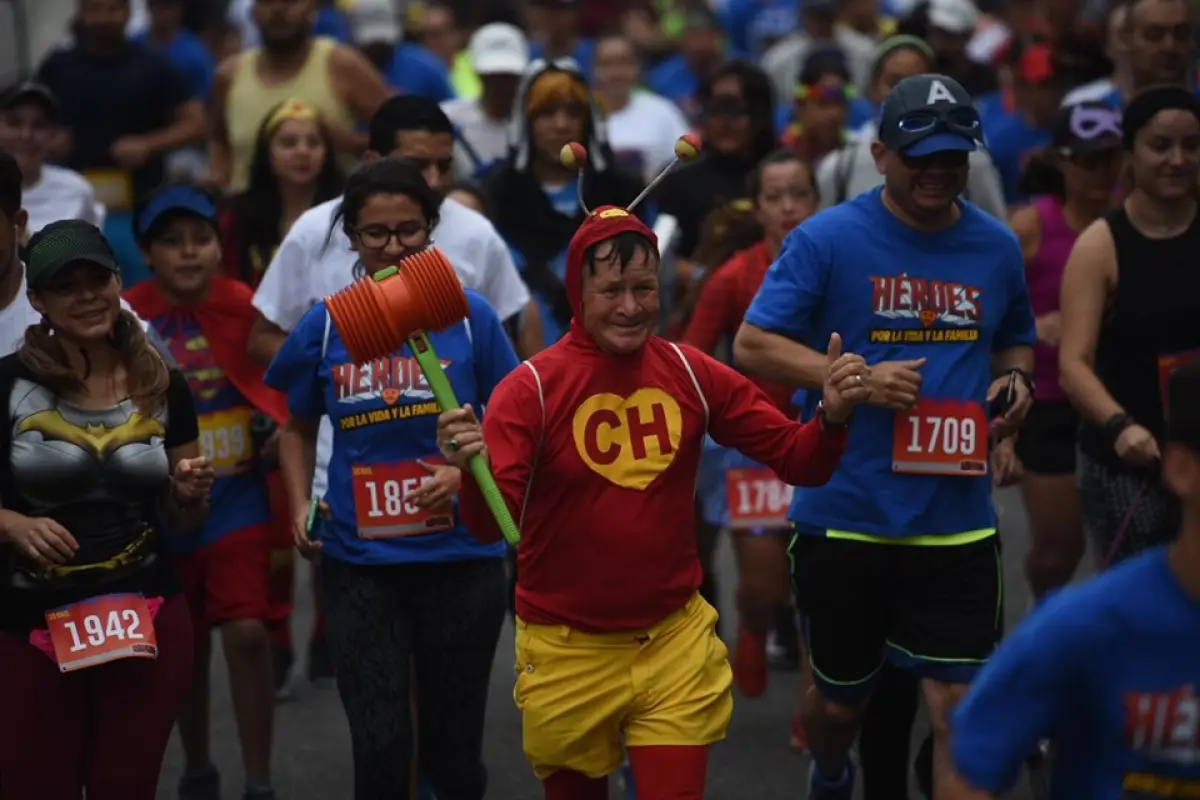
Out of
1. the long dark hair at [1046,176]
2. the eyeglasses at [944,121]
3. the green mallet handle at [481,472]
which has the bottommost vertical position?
the green mallet handle at [481,472]

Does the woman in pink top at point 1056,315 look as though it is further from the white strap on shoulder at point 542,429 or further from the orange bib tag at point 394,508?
the white strap on shoulder at point 542,429

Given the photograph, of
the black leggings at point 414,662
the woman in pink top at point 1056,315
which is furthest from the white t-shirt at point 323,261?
the woman in pink top at point 1056,315

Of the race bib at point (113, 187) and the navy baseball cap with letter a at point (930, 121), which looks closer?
the navy baseball cap with letter a at point (930, 121)

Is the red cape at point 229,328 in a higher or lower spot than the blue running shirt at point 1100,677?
higher

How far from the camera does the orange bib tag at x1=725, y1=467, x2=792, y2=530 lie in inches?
318

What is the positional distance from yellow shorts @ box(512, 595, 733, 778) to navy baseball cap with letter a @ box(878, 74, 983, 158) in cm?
147

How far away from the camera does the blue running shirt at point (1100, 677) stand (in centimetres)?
388

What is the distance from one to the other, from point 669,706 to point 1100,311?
7.41 feet

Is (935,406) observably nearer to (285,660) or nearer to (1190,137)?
(1190,137)

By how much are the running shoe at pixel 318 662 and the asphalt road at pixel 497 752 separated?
54 mm

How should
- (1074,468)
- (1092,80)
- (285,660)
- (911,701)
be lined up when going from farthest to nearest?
(1092,80), (285,660), (1074,468), (911,701)

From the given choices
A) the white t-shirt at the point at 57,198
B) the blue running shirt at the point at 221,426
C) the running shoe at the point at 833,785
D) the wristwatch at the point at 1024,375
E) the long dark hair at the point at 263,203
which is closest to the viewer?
the wristwatch at the point at 1024,375

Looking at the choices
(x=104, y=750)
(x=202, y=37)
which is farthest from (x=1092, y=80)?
(x=202, y=37)

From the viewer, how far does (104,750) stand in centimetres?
564
